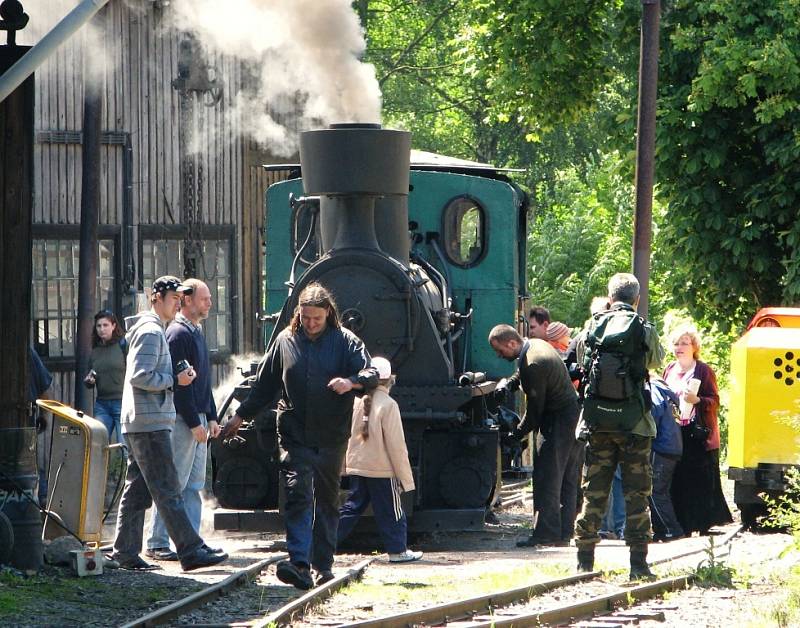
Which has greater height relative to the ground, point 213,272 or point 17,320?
point 213,272

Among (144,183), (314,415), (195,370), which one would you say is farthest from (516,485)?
(314,415)

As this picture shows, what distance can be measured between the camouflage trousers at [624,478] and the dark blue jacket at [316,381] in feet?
4.48

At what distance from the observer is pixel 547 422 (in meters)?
11.2

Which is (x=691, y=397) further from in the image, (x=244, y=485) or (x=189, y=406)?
(x=189, y=406)

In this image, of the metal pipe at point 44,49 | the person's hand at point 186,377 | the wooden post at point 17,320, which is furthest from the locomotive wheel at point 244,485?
the metal pipe at point 44,49

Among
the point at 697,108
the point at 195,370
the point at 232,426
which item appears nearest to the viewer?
the point at 232,426

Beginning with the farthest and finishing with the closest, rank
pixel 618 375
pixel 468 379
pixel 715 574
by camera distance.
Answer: pixel 468 379 < pixel 715 574 < pixel 618 375

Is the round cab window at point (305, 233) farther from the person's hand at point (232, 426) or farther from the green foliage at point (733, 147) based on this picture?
the green foliage at point (733, 147)

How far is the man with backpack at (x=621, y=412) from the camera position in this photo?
29.2 feet

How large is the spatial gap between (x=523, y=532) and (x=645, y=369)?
144 inches

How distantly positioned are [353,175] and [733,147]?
866 cm

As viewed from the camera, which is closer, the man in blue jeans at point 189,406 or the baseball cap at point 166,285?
the baseball cap at point 166,285

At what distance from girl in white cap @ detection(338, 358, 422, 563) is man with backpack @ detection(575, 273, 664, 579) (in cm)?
138

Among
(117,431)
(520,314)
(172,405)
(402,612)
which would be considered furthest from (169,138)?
(402,612)
